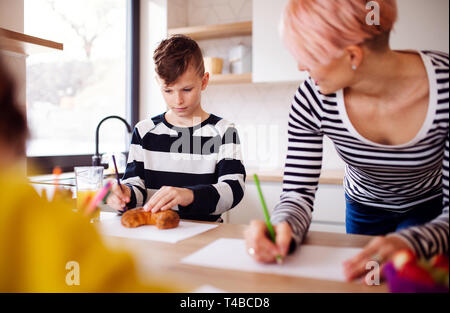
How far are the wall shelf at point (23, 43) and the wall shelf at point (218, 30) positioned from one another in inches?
53.2

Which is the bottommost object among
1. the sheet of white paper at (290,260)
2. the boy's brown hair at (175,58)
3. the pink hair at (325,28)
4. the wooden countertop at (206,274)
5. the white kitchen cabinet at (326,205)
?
the white kitchen cabinet at (326,205)

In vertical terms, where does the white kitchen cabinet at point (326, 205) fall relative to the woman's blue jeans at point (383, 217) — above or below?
below

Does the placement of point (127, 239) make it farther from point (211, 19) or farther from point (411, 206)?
point (211, 19)

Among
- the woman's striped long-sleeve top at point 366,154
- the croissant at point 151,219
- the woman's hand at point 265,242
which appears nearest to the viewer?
the woman's hand at point 265,242

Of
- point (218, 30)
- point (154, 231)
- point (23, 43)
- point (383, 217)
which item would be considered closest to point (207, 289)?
point (154, 231)

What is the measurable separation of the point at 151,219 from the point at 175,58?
0.56 meters

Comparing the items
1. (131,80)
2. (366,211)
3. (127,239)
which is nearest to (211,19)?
(131,80)

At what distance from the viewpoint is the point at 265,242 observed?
2.35 ft

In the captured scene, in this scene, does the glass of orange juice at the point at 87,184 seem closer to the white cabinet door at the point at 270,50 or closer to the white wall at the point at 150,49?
the white cabinet door at the point at 270,50

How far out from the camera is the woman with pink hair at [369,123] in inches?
28.5

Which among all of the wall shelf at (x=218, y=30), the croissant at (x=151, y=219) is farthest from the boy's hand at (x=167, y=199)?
the wall shelf at (x=218, y=30)

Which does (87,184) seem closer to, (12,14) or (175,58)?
(175,58)

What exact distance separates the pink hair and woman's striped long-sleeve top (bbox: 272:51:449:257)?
196 mm
